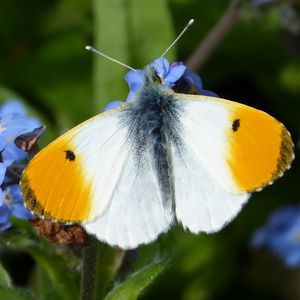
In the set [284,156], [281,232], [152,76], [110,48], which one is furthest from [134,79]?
[281,232]

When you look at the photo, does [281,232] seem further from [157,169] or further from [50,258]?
[157,169]

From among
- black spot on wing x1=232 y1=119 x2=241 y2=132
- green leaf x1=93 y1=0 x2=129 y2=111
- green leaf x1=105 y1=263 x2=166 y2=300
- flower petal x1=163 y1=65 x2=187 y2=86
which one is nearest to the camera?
black spot on wing x1=232 y1=119 x2=241 y2=132

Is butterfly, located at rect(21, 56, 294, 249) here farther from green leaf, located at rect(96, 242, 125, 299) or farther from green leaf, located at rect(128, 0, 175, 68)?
green leaf, located at rect(128, 0, 175, 68)

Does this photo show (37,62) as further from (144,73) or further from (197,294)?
(144,73)

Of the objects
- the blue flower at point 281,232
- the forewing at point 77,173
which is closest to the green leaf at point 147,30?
the blue flower at point 281,232

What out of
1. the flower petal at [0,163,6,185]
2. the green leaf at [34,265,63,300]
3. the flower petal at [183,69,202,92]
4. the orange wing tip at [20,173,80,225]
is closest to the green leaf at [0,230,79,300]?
the green leaf at [34,265,63,300]
